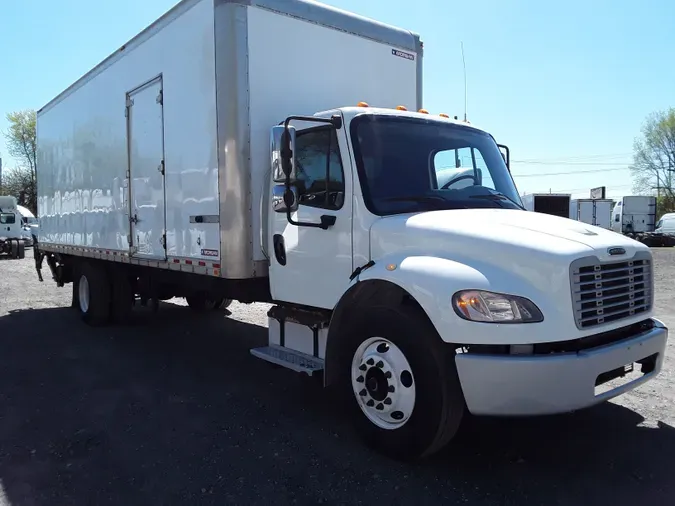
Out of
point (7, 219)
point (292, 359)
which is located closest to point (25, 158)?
point (7, 219)

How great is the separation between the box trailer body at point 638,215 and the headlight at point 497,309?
3555 centimetres

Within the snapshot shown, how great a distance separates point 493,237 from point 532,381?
2.94 ft

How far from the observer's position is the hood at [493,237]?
11.1ft

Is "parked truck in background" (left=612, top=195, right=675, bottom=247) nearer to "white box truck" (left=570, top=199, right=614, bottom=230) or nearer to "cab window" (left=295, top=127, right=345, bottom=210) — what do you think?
"white box truck" (left=570, top=199, right=614, bottom=230)

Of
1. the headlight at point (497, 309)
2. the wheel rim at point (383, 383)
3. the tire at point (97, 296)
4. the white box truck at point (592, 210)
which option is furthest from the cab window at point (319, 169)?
the white box truck at point (592, 210)

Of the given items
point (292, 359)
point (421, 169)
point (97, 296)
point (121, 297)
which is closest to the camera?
point (421, 169)

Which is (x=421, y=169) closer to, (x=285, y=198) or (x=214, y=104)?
(x=285, y=198)

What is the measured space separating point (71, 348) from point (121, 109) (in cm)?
327

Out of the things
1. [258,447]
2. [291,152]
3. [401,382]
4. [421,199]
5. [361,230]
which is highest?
[291,152]

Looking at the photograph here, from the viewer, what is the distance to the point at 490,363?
3240 mm

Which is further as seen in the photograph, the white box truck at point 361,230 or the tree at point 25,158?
the tree at point 25,158

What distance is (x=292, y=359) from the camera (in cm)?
490

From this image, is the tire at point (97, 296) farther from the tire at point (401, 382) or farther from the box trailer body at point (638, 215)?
the box trailer body at point (638, 215)

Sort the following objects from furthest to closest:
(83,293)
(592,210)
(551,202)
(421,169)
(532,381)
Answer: (592,210) → (551,202) → (83,293) → (421,169) → (532,381)
